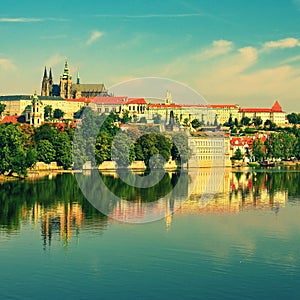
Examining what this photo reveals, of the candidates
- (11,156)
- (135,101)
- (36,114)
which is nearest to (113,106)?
(135,101)

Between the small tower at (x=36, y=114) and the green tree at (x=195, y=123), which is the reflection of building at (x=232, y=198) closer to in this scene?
the small tower at (x=36, y=114)

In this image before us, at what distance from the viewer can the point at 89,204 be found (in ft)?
101

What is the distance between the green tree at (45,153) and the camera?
52.6 meters

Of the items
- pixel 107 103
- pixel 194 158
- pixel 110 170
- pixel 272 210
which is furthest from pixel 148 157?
pixel 107 103

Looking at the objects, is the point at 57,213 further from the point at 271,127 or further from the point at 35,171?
the point at 271,127

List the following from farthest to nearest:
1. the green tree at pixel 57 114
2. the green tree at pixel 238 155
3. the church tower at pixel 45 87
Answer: the church tower at pixel 45 87
the green tree at pixel 57 114
the green tree at pixel 238 155

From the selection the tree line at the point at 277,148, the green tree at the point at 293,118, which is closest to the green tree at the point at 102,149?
the tree line at the point at 277,148

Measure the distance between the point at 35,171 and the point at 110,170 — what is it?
777cm

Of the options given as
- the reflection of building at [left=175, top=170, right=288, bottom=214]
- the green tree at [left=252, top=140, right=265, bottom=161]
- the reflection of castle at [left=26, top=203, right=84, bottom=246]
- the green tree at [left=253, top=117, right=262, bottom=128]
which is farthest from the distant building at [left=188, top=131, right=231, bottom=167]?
the reflection of castle at [left=26, top=203, right=84, bottom=246]

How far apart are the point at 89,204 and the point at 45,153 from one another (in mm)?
22591

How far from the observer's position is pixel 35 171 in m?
50.8

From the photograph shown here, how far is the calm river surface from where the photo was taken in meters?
16.0

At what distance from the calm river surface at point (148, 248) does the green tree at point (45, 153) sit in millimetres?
19029

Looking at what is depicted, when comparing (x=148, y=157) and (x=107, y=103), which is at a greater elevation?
(x=107, y=103)
